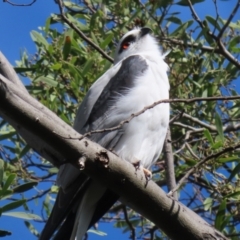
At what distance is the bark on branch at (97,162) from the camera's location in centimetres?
223

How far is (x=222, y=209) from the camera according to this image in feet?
10.8

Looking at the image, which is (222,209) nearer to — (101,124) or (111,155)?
(101,124)

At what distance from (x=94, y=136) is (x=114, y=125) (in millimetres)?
113

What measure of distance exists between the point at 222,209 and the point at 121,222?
1453 millimetres

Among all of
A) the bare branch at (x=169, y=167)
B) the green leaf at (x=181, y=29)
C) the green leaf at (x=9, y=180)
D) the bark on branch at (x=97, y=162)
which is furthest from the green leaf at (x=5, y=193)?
the green leaf at (x=181, y=29)

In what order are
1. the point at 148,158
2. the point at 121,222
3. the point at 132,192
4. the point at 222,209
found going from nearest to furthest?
the point at 132,192 < the point at 222,209 < the point at 148,158 < the point at 121,222

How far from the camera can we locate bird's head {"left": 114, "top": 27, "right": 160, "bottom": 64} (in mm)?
4242

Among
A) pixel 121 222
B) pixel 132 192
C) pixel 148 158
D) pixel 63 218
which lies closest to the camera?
pixel 132 192

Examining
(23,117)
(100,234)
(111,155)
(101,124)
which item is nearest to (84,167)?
(111,155)

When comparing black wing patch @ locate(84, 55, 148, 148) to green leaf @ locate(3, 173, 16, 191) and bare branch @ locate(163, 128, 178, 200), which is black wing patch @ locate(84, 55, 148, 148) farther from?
green leaf @ locate(3, 173, 16, 191)

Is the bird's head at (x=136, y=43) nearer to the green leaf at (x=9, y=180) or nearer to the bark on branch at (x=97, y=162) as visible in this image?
the green leaf at (x=9, y=180)

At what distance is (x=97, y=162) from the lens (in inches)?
95.7

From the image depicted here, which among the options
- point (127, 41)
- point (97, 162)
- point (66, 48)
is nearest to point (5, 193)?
point (97, 162)

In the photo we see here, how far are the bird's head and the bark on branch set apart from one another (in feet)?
4.69
